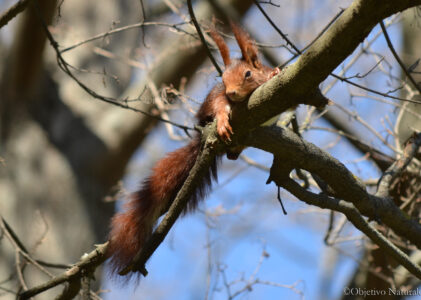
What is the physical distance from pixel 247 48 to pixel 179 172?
23.3 inches

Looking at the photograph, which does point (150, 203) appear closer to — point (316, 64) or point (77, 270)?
point (77, 270)

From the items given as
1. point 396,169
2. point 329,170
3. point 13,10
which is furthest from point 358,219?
point 13,10

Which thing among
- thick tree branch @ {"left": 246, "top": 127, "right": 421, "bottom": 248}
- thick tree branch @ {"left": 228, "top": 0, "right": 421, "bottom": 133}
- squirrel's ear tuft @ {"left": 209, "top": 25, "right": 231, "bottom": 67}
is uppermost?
squirrel's ear tuft @ {"left": 209, "top": 25, "right": 231, "bottom": 67}

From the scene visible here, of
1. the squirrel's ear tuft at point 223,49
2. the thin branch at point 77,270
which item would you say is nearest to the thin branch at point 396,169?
the squirrel's ear tuft at point 223,49

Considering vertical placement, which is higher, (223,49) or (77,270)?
(223,49)

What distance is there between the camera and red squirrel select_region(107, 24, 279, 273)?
2119mm

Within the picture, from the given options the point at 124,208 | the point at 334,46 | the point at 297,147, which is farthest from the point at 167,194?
the point at 334,46

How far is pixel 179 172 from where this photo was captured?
7.50 ft

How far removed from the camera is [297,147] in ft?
6.33

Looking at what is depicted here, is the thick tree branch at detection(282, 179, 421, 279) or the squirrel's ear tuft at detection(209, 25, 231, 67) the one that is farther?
the squirrel's ear tuft at detection(209, 25, 231, 67)

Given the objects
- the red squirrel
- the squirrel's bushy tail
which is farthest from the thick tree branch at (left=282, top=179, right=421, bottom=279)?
the squirrel's bushy tail

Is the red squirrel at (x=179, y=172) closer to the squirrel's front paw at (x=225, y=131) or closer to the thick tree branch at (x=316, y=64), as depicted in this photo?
the squirrel's front paw at (x=225, y=131)

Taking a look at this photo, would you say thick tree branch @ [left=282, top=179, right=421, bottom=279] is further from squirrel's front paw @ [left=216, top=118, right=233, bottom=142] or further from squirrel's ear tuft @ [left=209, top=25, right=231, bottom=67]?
squirrel's ear tuft @ [left=209, top=25, right=231, bottom=67]

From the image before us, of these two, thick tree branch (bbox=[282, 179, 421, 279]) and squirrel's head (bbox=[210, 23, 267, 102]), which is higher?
squirrel's head (bbox=[210, 23, 267, 102])
